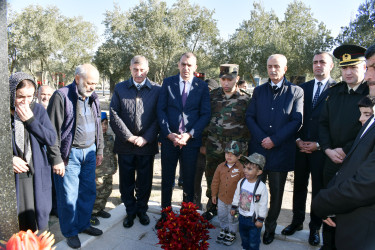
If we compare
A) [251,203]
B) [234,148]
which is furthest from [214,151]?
[251,203]

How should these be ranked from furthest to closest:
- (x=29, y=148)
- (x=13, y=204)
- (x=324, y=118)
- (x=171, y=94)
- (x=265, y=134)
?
(x=171, y=94)
(x=265, y=134)
(x=324, y=118)
(x=29, y=148)
(x=13, y=204)

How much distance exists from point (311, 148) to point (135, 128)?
230 centimetres

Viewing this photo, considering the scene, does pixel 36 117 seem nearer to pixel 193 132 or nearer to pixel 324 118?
pixel 193 132

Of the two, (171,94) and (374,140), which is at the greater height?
(171,94)

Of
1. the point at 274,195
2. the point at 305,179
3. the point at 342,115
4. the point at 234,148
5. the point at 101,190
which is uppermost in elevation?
the point at 342,115

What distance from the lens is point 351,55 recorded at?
329 cm

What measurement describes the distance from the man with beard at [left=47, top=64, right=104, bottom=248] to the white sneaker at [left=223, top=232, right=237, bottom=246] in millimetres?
1747

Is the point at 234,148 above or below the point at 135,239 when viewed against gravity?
above

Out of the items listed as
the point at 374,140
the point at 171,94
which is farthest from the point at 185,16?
the point at 374,140

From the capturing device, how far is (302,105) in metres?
3.65

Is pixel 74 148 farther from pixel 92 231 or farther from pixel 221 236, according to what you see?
pixel 221 236

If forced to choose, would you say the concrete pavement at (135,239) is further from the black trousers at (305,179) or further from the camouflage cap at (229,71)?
the camouflage cap at (229,71)

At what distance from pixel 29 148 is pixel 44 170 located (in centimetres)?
27

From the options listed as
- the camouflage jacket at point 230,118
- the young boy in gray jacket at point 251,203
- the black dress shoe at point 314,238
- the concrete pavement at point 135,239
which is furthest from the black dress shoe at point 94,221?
the black dress shoe at point 314,238
